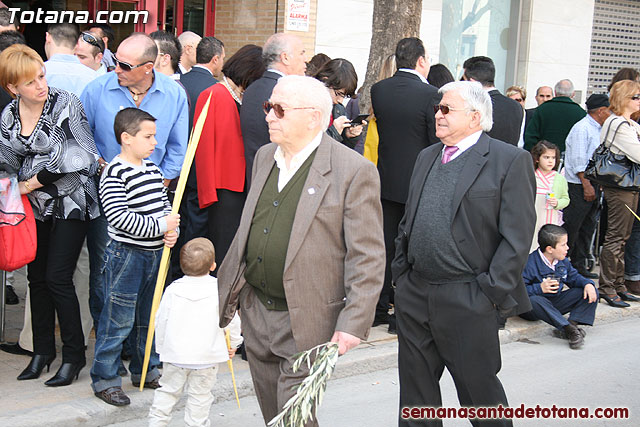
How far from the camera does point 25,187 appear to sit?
4926 millimetres

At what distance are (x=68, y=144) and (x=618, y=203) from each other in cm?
564

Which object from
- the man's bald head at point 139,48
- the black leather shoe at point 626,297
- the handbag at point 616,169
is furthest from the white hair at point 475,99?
the black leather shoe at point 626,297

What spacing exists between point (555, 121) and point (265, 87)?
16.1ft

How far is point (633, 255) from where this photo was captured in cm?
880

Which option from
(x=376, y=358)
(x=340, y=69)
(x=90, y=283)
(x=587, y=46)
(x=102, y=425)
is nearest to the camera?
(x=102, y=425)

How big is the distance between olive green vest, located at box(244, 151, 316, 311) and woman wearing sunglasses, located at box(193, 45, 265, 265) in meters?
2.11

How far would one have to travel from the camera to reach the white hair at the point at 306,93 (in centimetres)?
359

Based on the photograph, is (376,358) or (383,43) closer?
(376,358)

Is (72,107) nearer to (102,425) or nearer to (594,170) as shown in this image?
(102,425)

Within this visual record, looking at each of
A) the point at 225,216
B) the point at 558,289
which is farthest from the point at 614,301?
the point at 225,216

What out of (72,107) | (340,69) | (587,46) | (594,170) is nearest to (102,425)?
(72,107)

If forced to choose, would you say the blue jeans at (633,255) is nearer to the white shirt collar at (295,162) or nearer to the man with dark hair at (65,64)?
the man with dark hair at (65,64)

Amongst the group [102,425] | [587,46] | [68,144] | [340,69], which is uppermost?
[587,46]

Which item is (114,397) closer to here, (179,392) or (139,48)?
(179,392)
